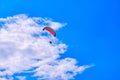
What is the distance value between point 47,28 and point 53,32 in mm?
898

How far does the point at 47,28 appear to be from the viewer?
2189 centimetres

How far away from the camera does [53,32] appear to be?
22031 millimetres
